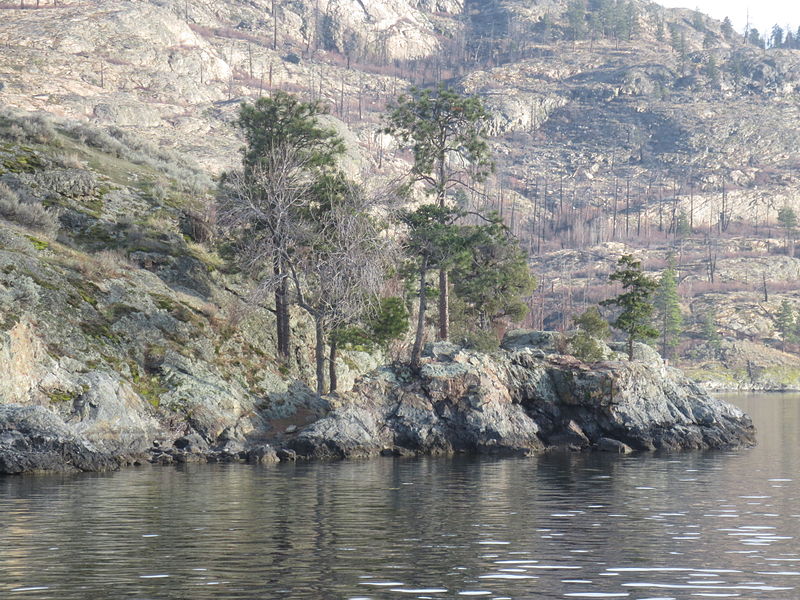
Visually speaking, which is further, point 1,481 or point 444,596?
point 1,481

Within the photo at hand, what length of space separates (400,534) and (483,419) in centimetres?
2544

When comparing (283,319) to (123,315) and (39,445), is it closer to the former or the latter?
(123,315)

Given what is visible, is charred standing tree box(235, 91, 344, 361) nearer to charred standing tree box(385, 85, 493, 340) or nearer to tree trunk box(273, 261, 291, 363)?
tree trunk box(273, 261, 291, 363)

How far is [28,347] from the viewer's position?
125 ft

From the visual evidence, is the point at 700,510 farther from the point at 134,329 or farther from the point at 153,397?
the point at 134,329

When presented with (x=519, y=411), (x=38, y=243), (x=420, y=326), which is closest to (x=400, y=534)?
(x=519, y=411)

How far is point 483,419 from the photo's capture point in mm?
45375

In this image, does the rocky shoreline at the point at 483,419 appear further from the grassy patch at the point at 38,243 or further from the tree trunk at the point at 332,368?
the grassy patch at the point at 38,243

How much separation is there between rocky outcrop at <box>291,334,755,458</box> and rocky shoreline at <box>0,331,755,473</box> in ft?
0.18

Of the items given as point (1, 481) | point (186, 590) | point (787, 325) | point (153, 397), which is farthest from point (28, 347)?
point (787, 325)

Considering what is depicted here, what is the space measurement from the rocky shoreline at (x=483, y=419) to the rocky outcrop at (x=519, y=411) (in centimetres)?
6

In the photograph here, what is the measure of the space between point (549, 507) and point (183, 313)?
28201 millimetres

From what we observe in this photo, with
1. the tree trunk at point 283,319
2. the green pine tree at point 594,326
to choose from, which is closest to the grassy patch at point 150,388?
the tree trunk at point 283,319

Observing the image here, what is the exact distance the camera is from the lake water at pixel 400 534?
14.8 metres
